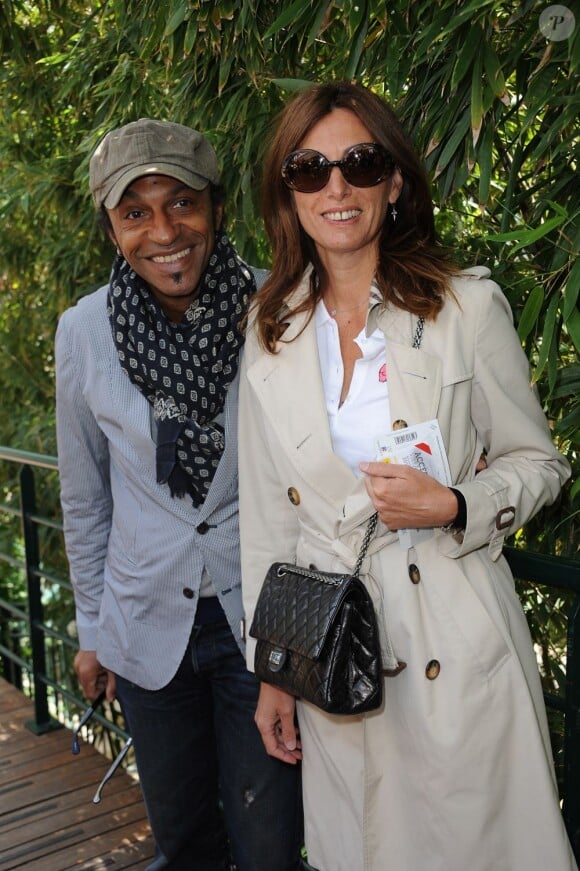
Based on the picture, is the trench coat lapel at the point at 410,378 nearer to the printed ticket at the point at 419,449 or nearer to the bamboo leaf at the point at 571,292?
the printed ticket at the point at 419,449

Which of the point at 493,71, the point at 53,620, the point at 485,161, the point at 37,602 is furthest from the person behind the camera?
the point at 53,620

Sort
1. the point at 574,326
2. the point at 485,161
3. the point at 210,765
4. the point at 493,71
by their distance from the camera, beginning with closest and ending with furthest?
the point at 574,326 → the point at 493,71 → the point at 485,161 → the point at 210,765

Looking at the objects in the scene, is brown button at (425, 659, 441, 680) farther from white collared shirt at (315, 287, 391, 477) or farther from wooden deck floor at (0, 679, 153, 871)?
wooden deck floor at (0, 679, 153, 871)

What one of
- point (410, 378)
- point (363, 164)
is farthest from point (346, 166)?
point (410, 378)

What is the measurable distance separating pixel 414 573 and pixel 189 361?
2.17 feet

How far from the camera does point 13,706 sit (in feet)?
13.6

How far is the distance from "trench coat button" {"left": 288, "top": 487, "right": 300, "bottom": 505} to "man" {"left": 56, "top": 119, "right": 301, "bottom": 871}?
0.24m

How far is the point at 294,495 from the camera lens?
1.83 m

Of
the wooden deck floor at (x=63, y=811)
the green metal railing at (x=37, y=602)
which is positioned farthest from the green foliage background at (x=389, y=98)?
the wooden deck floor at (x=63, y=811)

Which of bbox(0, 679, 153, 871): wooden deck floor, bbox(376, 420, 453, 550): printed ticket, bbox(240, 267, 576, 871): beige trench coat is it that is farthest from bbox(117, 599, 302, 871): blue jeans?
bbox(0, 679, 153, 871): wooden deck floor

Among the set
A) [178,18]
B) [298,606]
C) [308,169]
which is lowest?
[298,606]

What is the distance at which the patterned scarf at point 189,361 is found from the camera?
2.01 metres

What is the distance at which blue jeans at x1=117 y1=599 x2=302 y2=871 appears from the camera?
2.08 meters

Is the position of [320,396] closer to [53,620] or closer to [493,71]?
[493,71]
